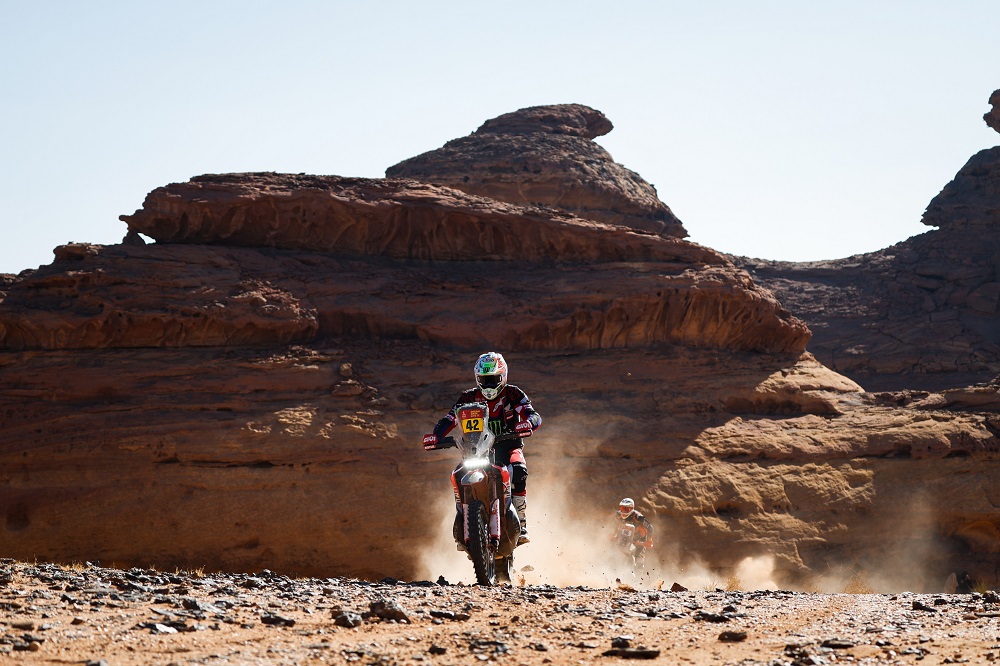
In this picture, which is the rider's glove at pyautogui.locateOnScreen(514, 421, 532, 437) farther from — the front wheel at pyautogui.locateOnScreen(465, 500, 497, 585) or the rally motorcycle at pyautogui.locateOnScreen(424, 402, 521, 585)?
the front wheel at pyautogui.locateOnScreen(465, 500, 497, 585)

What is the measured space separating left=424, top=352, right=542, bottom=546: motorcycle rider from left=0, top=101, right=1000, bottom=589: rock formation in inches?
242

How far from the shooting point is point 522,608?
8406mm

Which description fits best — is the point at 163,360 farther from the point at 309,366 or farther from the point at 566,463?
the point at 566,463

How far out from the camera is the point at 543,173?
34469mm

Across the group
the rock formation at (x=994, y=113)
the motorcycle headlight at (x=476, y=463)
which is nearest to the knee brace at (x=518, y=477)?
the motorcycle headlight at (x=476, y=463)

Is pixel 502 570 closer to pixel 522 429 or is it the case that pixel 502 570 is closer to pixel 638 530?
pixel 522 429

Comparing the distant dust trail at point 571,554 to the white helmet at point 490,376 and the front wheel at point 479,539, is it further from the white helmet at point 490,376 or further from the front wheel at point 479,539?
the white helmet at point 490,376

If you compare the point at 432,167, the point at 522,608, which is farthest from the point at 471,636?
the point at 432,167

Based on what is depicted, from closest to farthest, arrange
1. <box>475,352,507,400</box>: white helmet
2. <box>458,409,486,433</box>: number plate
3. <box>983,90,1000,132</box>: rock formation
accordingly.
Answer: <box>458,409,486,433</box>: number plate → <box>475,352,507,400</box>: white helmet → <box>983,90,1000,132</box>: rock formation

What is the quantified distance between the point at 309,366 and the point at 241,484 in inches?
116

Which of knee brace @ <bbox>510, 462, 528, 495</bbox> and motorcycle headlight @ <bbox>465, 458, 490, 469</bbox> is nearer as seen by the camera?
motorcycle headlight @ <bbox>465, 458, 490, 469</bbox>

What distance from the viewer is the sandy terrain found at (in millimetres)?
6293

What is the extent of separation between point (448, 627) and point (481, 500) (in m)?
4.15

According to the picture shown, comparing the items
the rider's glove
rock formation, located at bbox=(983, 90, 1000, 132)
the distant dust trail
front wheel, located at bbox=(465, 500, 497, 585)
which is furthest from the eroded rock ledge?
rock formation, located at bbox=(983, 90, 1000, 132)
